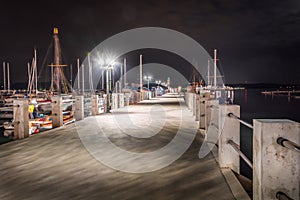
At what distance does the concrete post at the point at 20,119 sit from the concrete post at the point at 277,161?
6.89 meters

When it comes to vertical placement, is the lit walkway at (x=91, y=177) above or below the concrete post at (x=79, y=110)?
below

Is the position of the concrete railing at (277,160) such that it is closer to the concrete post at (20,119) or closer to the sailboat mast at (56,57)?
the concrete post at (20,119)


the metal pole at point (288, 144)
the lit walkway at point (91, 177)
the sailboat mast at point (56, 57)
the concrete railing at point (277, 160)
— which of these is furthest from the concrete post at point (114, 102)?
the sailboat mast at point (56, 57)

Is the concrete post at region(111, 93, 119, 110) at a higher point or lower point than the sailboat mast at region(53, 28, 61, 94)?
lower

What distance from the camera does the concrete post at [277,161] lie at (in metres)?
2.64

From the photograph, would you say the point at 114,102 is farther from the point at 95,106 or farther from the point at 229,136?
the point at 229,136

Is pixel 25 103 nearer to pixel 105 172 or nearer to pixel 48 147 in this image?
pixel 48 147

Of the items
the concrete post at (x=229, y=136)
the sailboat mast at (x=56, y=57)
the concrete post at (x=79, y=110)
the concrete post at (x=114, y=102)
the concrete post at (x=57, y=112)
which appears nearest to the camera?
the concrete post at (x=229, y=136)

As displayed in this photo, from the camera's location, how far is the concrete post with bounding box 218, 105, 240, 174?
4496mm

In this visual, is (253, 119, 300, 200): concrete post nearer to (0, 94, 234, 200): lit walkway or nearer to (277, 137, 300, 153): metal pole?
(277, 137, 300, 153): metal pole

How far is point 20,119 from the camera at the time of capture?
7758 mm

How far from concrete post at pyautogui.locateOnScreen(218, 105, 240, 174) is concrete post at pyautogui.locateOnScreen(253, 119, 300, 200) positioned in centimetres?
173

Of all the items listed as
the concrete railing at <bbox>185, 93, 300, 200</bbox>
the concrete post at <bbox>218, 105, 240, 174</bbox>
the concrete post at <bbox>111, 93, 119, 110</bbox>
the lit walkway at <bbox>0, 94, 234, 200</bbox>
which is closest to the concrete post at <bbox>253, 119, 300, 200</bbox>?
the concrete railing at <bbox>185, 93, 300, 200</bbox>

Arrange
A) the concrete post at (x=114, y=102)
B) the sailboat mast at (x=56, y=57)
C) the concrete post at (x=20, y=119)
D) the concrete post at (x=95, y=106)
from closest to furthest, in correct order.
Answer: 1. the concrete post at (x=20, y=119)
2. the concrete post at (x=95, y=106)
3. the concrete post at (x=114, y=102)
4. the sailboat mast at (x=56, y=57)
